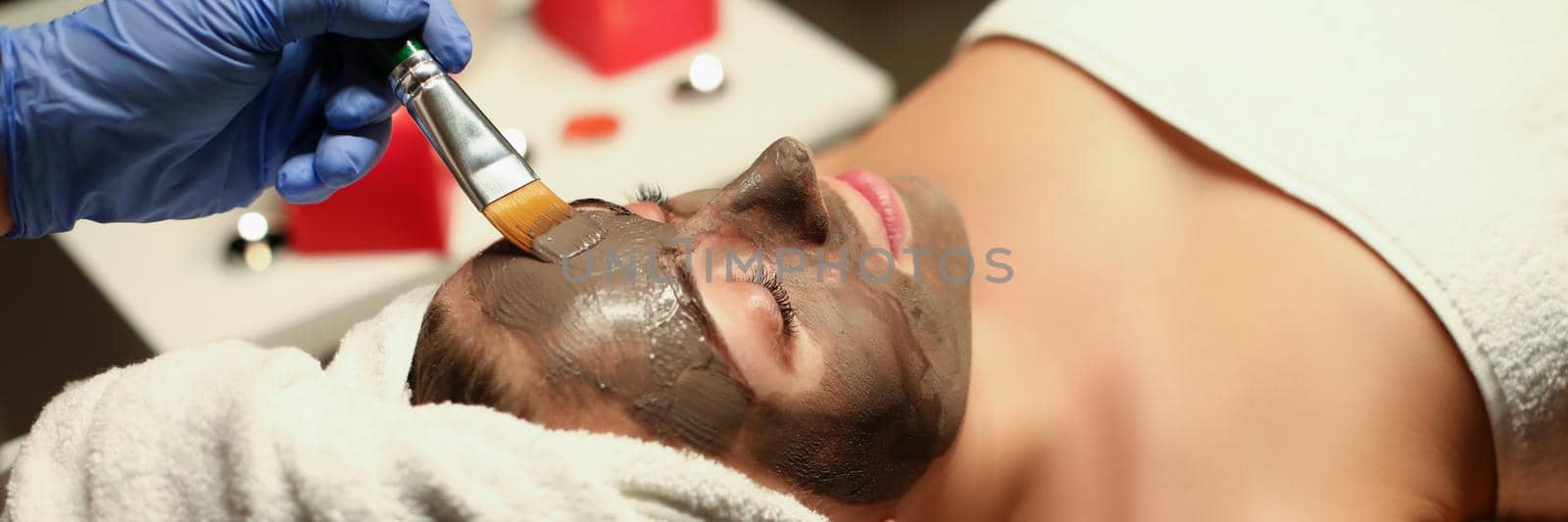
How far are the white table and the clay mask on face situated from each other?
2.14 feet

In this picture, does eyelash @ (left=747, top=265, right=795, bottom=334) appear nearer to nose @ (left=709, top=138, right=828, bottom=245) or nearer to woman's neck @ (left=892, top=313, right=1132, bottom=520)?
nose @ (left=709, top=138, right=828, bottom=245)

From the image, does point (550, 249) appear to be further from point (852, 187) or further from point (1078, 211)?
point (1078, 211)

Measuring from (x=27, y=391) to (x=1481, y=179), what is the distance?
1492 millimetres

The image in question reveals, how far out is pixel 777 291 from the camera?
0.87 meters

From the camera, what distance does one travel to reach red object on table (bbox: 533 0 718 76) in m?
1.65

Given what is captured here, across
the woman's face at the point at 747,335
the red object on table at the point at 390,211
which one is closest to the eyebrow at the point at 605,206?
the woman's face at the point at 747,335

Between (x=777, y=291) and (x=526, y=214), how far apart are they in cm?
18

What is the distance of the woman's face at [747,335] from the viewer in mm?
802

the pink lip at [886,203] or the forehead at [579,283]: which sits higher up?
the pink lip at [886,203]

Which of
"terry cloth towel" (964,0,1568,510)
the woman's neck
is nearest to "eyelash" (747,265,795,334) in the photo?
the woman's neck

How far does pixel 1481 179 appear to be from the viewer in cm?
108

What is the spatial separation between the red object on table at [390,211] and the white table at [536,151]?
→ 0.02m

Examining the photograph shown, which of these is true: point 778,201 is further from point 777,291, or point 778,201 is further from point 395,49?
point 395,49

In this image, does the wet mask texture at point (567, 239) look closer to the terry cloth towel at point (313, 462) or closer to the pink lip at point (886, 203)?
the terry cloth towel at point (313, 462)
